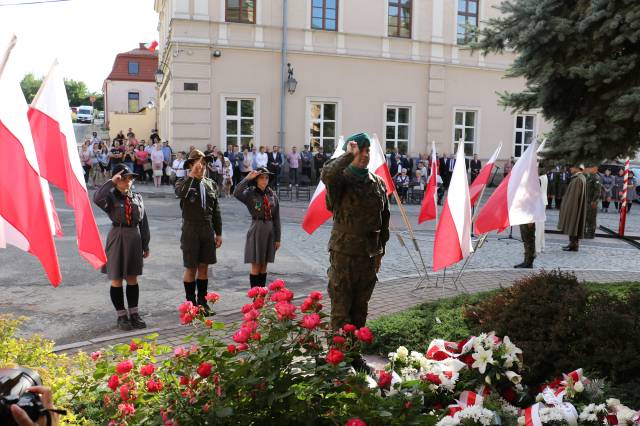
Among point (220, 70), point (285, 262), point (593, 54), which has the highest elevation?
point (220, 70)

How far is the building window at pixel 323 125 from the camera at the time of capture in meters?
26.8

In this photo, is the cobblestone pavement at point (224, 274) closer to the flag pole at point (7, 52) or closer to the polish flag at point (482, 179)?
the polish flag at point (482, 179)

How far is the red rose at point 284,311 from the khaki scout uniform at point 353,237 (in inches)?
76.0

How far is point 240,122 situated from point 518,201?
62.8ft

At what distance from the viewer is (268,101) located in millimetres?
25734

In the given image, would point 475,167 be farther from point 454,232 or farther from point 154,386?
point 154,386

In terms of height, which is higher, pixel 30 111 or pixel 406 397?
pixel 30 111

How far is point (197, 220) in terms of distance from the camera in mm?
7426

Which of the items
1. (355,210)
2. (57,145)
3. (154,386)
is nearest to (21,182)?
(57,145)

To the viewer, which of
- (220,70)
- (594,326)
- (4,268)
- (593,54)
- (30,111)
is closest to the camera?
(30,111)

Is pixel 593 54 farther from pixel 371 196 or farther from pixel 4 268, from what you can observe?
pixel 4 268

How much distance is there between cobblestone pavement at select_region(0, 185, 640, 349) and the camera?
7.53m

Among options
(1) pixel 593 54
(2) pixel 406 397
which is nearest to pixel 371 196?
(2) pixel 406 397

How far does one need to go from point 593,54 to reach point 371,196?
3.49m
